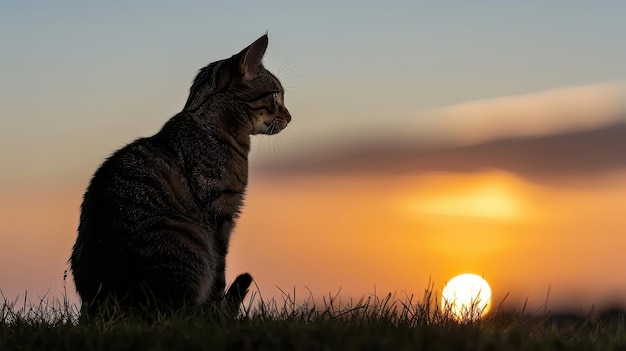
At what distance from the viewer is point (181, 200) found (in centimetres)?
759

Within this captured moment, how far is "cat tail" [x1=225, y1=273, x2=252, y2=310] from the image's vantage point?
752 centimetres

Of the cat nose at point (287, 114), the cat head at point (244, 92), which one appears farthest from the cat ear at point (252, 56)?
the cat nose at point (287, 114)

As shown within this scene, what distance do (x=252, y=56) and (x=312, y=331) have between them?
3.74 meters

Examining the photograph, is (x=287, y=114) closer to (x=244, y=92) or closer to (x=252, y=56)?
(x=244, y=92)

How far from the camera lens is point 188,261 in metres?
7.24

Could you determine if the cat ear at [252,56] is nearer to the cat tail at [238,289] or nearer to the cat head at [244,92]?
the cat head at [244,92]

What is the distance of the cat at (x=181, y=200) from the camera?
7.17 meters

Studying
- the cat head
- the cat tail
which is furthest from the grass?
the cat head

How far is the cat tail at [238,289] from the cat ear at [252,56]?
2.07 metres

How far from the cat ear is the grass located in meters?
2.39

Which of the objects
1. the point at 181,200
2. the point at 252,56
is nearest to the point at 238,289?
the point at 181,200

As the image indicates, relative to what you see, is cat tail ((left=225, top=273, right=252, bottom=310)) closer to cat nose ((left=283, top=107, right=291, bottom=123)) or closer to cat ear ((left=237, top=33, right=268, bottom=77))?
cat nose ((left=283, top=107, right=291, bottom=123))

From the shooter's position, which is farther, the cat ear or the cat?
the cat ear

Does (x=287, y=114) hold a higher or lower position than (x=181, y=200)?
higher
